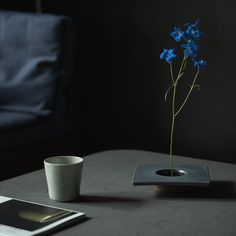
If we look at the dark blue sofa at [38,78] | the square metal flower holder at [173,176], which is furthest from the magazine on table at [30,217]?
the dark blue sofa at [38,78]

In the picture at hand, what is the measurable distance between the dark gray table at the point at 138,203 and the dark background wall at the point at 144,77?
3.24 feet

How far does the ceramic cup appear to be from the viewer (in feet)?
4.35

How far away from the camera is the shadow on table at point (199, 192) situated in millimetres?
1395

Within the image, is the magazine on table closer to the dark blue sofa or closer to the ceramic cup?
the ceramic cup

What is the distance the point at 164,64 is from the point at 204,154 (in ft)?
1.68

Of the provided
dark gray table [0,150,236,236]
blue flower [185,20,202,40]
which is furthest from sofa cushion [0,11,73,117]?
blue flower [185,20,202,40]

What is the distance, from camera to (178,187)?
4.59 ft

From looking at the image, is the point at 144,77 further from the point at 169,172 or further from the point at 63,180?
the point at 63,180

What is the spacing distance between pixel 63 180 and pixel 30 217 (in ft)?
0.52

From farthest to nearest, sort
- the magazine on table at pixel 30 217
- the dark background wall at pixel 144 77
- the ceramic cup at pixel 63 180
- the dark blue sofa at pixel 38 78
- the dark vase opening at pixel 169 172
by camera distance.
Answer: the dark background wall at pixel 144 77
the dark blue sofa at pixel 38 78
the dark vase opening at pixel 169 172
the ceramic cup at pixel 63 180
the magazine on table at pixel 30 217

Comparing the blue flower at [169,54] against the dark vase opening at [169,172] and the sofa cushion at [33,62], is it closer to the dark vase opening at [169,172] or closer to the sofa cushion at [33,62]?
the dark vase opening at [169,172]

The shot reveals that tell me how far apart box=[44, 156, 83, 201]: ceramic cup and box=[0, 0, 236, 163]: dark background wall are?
1.44 metres

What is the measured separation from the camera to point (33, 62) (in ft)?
8.41

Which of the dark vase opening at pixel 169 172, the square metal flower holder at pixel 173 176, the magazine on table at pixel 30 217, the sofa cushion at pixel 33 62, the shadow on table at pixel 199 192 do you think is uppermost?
the sofa cushion at pixel 33 62
